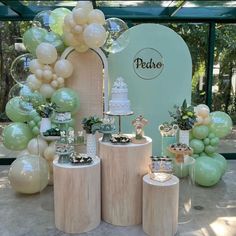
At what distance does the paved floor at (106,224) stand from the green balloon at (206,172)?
0.34 ft

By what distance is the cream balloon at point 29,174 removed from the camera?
357 centimetres

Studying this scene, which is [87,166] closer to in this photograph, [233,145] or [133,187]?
[133,187]

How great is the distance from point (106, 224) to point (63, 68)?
1867mm

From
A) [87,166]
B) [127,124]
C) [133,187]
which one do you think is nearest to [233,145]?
[127,124]

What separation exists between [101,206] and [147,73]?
6.60ft

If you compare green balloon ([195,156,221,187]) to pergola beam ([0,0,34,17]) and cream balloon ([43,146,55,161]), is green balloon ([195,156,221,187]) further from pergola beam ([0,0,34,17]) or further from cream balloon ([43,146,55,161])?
pergola beam ([0,0,34,17])

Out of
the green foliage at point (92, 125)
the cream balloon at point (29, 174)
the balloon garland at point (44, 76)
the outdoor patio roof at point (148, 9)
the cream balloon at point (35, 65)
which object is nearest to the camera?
the green foliage at point (92, 125)

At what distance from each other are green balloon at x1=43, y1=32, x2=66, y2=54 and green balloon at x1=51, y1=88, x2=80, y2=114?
561 millimetres

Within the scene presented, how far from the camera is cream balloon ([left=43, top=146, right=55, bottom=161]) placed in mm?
3795

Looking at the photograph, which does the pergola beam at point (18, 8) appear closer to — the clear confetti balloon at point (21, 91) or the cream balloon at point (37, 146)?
the clear confetti balloon at point (21, 91)

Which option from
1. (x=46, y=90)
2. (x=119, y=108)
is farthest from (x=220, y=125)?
(x=46, y=90)

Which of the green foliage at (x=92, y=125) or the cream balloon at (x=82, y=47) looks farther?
the cream balloon at (x=82, y=47)

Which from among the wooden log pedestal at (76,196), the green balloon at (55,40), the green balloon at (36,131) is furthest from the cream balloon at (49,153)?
the green balloon at (55,40)

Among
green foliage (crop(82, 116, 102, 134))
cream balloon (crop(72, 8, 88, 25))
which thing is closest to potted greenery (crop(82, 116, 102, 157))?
green foliage (crop(82, 116, 102, 134))
